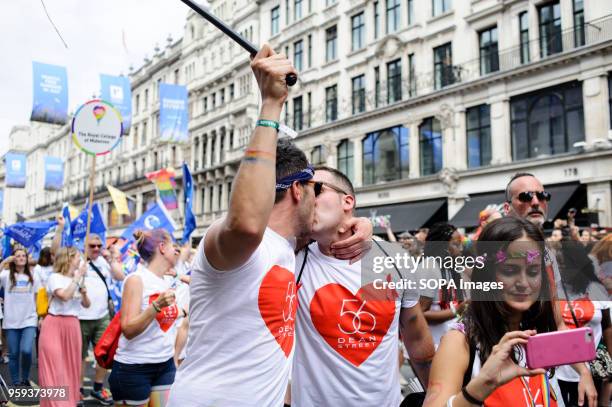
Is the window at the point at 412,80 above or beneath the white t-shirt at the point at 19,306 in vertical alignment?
above

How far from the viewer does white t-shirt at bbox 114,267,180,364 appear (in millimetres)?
4402

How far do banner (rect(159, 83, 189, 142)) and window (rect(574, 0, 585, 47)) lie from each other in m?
16.3

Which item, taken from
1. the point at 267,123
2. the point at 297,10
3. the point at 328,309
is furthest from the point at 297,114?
the point at 267,123

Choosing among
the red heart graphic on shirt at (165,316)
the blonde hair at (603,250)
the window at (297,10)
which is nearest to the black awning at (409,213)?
the window at (297,10)

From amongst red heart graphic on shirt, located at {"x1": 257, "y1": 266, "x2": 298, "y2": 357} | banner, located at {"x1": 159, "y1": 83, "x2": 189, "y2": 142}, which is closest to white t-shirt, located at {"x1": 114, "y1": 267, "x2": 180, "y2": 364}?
red heart graphic on shirt, located at {"x1": 257, "y1": 266, "x2": 298, "y2": 357}

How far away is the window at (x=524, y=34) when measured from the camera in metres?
19.5

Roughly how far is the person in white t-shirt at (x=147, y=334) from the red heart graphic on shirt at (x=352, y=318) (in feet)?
6.06

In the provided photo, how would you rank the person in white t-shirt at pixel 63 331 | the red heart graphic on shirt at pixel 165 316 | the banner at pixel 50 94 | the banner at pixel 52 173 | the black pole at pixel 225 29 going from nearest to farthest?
the black pole at pixel 225 29 < the red heart graphic on shirt at pixel 165 316 < the person in white t-shirt at pixel 63 331 < the banner at pixel 50 94 < the banner at pixel 52 173

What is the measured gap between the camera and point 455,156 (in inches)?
851

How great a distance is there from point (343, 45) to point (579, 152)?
46.6 feet

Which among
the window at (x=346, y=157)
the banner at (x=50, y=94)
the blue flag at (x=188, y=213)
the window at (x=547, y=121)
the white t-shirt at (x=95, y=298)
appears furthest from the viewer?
the window at (x=346, y=157)

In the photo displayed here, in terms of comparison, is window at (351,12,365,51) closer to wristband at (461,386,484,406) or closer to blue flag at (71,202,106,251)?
blue flag at (71,202,106,251)

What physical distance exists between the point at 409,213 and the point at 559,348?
71.0 feet

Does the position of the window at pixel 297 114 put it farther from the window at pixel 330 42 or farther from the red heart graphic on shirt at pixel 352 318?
the red heart graphic on shirt at pixel 352 318
